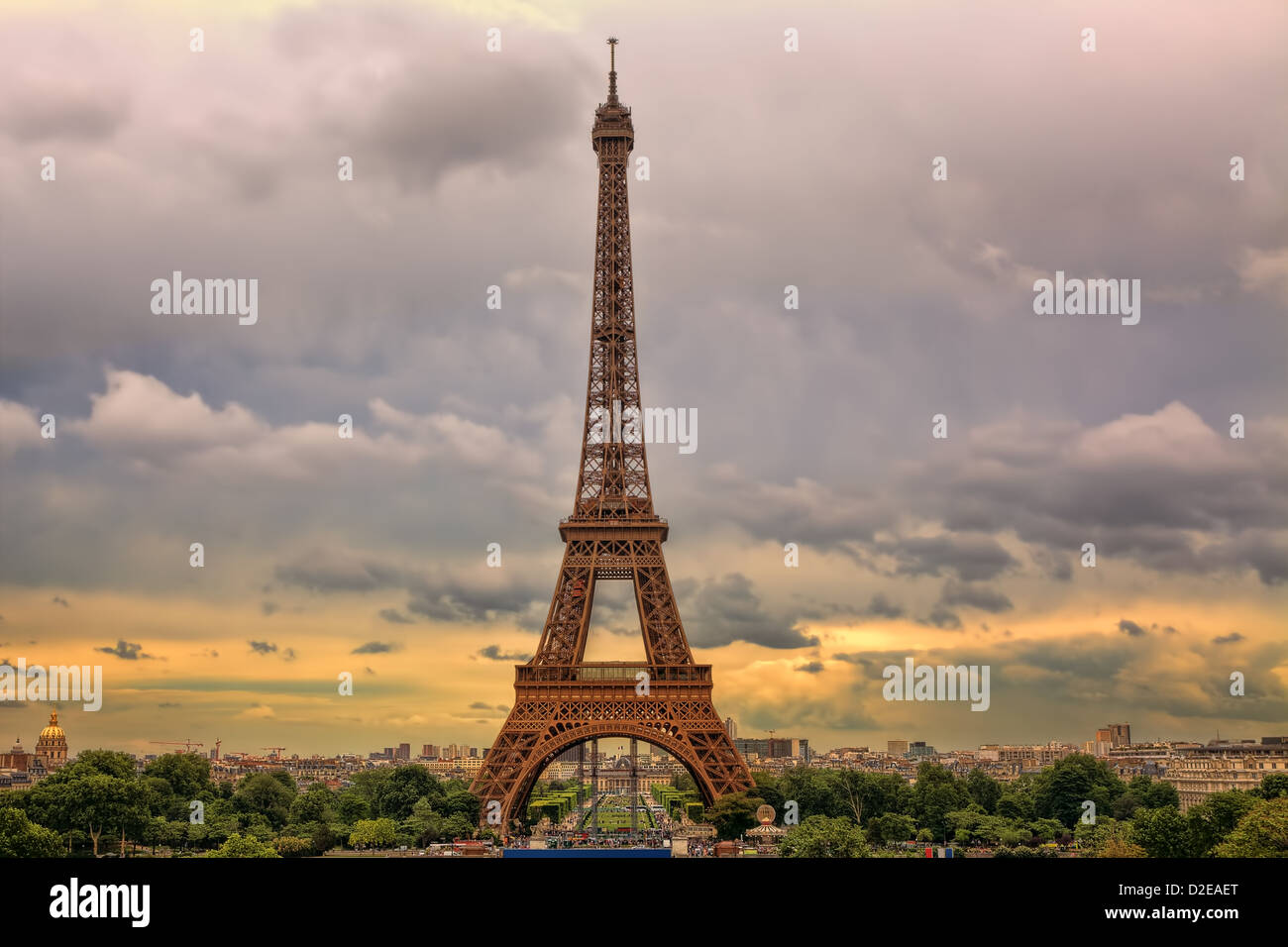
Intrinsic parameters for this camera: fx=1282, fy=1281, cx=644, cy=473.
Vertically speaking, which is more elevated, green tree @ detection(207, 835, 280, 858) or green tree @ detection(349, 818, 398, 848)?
green tree @ detection(207, 835, 280, 858)

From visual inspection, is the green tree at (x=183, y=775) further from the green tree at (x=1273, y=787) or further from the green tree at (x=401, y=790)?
the green tree at (x=1273, y=787)

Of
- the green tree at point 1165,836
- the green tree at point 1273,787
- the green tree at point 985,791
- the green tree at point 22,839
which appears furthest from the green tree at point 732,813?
the green tree at point 22,839

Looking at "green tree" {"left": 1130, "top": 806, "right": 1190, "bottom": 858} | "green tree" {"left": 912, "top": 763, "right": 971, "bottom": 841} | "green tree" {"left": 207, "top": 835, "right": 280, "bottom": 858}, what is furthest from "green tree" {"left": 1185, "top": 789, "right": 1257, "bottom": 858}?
"green tree" {"left": 207, "top": 835, "right": 280, "bottom": 858}

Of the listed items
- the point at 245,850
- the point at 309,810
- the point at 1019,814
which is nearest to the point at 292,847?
the point at 245,850

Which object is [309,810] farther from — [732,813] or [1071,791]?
[1071,791]

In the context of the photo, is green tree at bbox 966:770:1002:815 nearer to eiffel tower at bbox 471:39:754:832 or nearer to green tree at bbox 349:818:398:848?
eiffel tower at bbox 471:39:754:832
